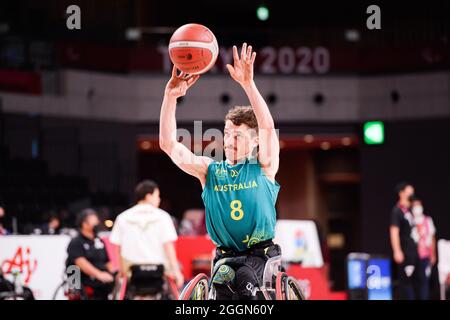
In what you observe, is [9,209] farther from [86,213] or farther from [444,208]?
[444,208]

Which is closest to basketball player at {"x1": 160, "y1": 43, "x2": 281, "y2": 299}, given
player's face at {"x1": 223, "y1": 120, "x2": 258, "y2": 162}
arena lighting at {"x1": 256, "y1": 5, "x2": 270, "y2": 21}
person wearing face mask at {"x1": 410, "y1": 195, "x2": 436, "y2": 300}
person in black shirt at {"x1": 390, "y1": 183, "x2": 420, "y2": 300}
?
player's face at {"x1": 223, "y1": 120, "x2": 258, "y2": 162}

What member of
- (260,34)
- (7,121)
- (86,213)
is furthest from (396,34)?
(86,213)

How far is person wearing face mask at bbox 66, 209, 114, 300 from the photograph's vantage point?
9.98 metres

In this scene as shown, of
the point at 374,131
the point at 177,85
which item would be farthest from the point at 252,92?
the point at 374,131

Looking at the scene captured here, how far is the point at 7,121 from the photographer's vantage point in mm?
17516

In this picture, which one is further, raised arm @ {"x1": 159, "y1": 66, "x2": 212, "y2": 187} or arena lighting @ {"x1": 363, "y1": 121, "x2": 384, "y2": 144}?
arena lighting @ {"x1": 363, "y1": 121, "x2": 384, "y2": 144}

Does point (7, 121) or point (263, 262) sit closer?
point (263, 262)

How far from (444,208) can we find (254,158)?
14298 mm

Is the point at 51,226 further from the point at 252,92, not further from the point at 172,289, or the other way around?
the point at 252,92

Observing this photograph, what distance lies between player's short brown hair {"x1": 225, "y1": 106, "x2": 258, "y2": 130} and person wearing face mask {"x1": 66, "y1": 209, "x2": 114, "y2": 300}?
492 centimetres

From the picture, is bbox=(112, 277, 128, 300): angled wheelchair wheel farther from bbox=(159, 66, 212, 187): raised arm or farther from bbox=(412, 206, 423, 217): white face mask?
bbox=(412, 206, 423, 217): white face mask

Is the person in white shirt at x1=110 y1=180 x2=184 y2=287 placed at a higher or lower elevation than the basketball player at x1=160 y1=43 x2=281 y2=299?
lower

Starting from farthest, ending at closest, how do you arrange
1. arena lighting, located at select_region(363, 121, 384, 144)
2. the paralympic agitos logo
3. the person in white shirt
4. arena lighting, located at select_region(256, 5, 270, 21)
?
1. arena lighting, located at select_region(256, 5, 270, 21)
2. arena lighting, located at select_region(363, 121, 384, 144)
3. the paralympic agitos logo
4. the person in white shirt

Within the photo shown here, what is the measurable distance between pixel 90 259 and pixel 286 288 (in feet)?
16.6
